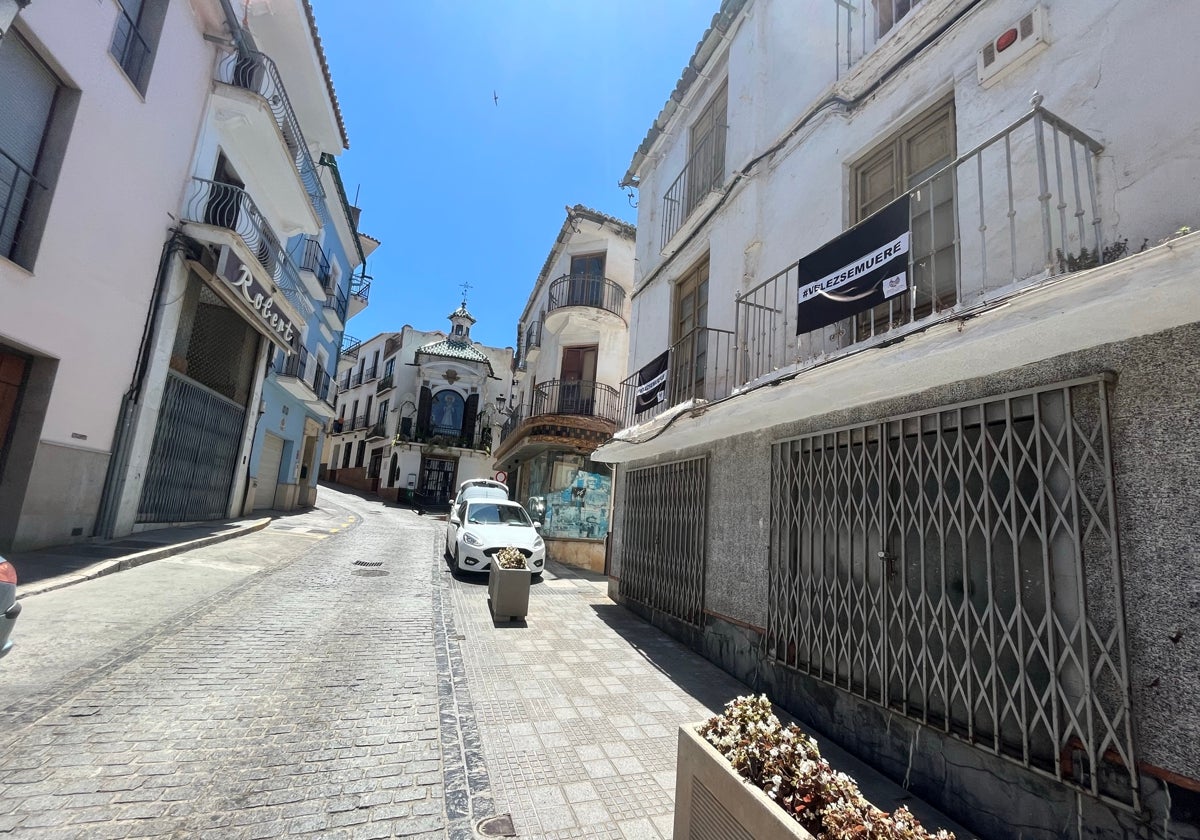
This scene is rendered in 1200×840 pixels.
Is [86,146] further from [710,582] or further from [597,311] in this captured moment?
[597,311]

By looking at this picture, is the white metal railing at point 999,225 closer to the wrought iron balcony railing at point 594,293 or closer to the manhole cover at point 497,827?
the manhole cover at point 497,827

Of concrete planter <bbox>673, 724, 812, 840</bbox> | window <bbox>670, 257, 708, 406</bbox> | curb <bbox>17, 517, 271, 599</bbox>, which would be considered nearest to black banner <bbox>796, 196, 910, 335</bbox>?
window <bbox>670, 257, 708, 406</bbox>

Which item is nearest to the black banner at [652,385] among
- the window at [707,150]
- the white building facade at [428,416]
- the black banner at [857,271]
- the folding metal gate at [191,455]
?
the window at [707,150]

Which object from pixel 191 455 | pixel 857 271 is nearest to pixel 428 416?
pixel 191 455

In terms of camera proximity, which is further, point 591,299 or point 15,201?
point 591,299

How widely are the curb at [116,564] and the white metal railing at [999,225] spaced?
27.3 feet

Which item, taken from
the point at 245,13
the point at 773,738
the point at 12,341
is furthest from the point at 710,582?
the point at 245,13

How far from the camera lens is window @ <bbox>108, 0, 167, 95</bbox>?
764 cm

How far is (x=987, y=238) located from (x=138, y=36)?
1184 centimetres

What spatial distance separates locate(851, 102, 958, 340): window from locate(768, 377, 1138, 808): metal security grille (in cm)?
106

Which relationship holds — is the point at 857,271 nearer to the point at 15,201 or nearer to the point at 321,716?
the point at 321,716

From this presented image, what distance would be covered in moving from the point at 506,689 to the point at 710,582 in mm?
2805

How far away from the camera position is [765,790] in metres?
1.95

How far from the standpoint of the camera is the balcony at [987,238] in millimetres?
2947
